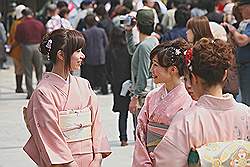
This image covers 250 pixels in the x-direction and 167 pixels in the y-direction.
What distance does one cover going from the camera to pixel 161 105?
14.7ft

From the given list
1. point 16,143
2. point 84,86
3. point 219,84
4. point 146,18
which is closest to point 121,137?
point 16,143

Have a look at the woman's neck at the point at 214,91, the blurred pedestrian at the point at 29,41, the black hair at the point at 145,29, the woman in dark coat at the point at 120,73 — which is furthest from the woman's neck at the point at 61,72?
the blurred pedestrian at the point at 29,41

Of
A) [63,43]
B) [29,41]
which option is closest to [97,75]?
[29,41]

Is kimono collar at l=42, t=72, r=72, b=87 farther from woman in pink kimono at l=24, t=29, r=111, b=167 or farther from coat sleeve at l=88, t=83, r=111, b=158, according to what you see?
coat sleeve at l=88, t=83, r=111, b=158

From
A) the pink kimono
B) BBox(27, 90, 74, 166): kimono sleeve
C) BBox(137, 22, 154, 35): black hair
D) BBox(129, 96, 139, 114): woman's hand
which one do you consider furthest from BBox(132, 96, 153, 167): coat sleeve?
BBox(137, 22, 154, 35): black hair

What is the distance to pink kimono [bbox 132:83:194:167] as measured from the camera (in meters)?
4.43

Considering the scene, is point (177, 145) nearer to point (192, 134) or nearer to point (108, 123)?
point (192, 134)

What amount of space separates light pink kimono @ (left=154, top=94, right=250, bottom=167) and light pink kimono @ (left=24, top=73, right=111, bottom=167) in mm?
1139

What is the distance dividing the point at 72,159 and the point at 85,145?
0.16 m

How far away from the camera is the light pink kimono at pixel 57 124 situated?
4570mm

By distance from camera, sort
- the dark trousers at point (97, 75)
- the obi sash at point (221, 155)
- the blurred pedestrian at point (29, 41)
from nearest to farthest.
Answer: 1. the obi sash at point (221, 155)
2. the blurred pedestrian at point (29, 41)
3. the dark trousers at point (97, 75)

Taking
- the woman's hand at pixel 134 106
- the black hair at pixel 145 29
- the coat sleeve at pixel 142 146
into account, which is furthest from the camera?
the black hair at pixel 145 29

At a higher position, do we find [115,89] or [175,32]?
[175,32]

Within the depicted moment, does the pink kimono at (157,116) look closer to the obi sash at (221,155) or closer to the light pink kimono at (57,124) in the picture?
the light pink kimono at (57,124)
